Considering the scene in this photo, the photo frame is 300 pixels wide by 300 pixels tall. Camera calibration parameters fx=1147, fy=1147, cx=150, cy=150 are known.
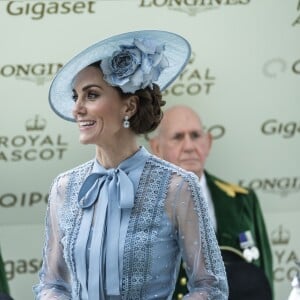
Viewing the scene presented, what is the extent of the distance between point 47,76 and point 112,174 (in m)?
2.30

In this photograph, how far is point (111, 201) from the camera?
291cm

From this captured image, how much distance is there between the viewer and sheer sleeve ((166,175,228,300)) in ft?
9.34

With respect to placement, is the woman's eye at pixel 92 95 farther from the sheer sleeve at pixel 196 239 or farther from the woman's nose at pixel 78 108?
the sheer sleeve at pixel 196 239

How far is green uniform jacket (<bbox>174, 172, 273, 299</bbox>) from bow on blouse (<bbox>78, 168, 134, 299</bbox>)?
223 centimetres

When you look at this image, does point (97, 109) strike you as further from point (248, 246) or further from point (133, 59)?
point (248, 246)

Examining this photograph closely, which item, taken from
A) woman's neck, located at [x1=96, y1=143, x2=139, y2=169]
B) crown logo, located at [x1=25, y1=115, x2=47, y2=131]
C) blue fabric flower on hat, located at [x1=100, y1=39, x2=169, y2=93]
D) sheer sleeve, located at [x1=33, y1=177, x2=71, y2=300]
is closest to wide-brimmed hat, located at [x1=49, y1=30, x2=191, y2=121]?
blue fabric flower on hat, located at [x1=100, y1=39, x2=169, y2=93]

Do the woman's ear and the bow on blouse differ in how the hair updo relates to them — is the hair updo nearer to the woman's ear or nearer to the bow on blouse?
the woman's ear

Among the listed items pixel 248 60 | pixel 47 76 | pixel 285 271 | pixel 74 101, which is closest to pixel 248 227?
pixel 285 271

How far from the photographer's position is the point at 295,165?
543 cm

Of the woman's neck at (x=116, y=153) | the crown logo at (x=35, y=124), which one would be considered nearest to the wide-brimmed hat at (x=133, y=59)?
the woman's neck at (x=116, y=153)

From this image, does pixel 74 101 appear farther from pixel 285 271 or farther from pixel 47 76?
pixel 285 271

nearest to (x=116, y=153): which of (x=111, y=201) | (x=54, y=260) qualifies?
(x=111, y=201)

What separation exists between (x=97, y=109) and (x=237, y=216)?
244 cm

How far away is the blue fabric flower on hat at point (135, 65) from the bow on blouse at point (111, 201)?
23 centimetres
